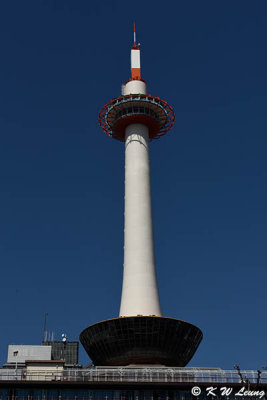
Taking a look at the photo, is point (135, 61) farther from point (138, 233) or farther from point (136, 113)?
point (138, 233)

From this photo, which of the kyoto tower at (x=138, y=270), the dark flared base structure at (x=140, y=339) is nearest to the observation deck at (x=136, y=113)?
the kyoto tower at (x=138, y=270)

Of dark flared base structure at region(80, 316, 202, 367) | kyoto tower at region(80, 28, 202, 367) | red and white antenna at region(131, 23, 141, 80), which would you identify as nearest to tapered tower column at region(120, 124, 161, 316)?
kyoto tower at region(80, 28, 202, 367)

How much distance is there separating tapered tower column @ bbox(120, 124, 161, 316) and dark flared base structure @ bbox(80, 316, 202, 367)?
265 inches

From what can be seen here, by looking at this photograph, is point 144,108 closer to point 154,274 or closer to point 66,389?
point 154,274

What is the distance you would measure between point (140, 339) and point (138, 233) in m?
24.2

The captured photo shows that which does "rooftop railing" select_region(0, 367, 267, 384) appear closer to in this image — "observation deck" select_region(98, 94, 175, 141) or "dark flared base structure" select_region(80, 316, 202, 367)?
"dark flared base structure" select_region(80, 316, 202, 367)

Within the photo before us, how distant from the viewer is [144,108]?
13938 centimetres

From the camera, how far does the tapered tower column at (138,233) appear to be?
119 meters

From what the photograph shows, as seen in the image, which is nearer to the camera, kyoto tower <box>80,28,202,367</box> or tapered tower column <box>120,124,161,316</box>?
kyoto tower <box>80,28,202,367</box>

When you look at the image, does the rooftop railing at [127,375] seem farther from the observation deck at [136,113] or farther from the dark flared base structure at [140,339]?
the observation deck at [136,113]

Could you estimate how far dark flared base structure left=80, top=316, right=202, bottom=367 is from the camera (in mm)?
109500

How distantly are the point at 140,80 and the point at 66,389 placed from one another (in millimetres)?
72486

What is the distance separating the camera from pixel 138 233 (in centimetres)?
12712

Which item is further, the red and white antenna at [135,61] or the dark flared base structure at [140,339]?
the red and white antenna at [135,61]
